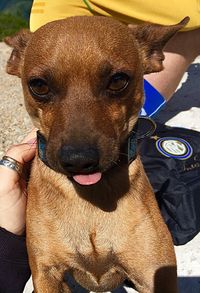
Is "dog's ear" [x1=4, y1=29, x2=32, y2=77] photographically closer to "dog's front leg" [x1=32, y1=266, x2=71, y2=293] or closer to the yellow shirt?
"dog's front leg" [x1=32, y1=266, x2=71, y2=293]

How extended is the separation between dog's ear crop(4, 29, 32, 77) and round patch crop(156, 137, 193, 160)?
4.27 feet

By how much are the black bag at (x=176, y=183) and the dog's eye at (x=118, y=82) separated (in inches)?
49.2

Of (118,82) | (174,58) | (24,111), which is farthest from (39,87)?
(24,111)

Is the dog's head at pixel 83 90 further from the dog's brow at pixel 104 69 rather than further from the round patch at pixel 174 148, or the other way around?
the round patch at pixel 174 148

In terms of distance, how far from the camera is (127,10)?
3934 mm

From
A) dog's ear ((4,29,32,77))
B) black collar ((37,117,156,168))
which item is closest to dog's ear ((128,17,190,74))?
black collar ((37,117,156,168))

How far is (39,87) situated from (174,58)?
2.20 meters

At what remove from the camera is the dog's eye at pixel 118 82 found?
2268 millimetres

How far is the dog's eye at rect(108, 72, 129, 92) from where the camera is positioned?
2.27m

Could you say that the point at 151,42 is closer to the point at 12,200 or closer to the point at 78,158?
the point at 78,158

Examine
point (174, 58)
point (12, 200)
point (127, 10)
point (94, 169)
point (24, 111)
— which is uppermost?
point (94, 169)

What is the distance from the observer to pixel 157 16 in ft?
13.0

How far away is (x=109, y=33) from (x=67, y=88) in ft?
1.17

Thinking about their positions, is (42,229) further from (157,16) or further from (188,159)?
(157,16)
